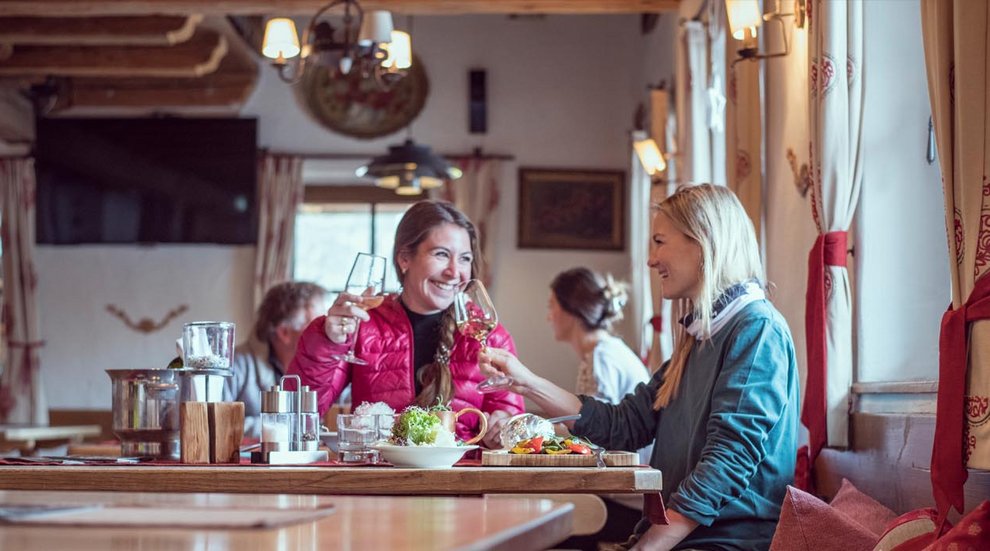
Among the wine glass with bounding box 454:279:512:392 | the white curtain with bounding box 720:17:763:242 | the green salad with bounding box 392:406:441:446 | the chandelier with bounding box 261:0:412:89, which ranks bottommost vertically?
the green salad with bounding box 392:406:441:446

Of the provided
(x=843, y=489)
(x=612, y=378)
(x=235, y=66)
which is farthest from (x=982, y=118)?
(x=235, y=66)

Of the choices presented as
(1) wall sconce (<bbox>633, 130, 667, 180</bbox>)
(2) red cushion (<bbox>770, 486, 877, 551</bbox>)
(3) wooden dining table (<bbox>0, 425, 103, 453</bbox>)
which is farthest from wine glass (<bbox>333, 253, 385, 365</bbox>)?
(3) wooden dining table (<bbox>0, 425, 103, 453</bbox>)

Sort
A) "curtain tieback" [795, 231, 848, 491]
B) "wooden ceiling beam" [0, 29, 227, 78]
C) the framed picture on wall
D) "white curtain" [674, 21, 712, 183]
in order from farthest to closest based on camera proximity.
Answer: the framed picture on wall → "wooden ceiling beam" [0, 29, 227, 78] → "white curtain" [674, 21, 712, 183] → "curtain tieback" [795, 231, 848, 491]

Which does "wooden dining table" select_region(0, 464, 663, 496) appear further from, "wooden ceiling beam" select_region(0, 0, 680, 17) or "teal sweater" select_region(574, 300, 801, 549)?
"wooden ceiling beam" select_region(0, 0, 680, 17)

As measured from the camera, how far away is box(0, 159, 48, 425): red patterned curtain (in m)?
11.4

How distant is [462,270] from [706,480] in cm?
107

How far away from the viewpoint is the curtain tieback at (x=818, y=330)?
3934 mm

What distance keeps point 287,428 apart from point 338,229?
8723mm

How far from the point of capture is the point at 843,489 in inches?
134

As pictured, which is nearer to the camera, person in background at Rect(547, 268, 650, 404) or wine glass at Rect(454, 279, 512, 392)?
wine glass at Rect(454, 279, 512, 392)

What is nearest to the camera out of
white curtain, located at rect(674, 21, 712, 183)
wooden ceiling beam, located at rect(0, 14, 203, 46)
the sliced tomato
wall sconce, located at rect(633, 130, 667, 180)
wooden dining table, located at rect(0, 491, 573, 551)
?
wooden dining table, located at rect(0, 491, 573, 551)

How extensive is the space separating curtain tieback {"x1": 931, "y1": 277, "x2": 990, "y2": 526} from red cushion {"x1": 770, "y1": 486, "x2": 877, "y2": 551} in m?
0.26

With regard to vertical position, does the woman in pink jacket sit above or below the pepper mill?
above

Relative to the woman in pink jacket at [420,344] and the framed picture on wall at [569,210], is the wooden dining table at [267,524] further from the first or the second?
the framed picture on wall at [569,210]
